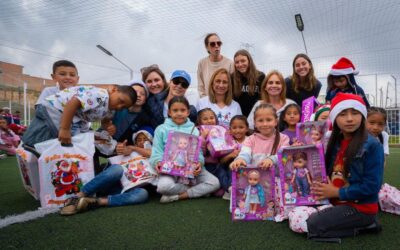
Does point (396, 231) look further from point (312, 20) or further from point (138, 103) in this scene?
point (312, 20)

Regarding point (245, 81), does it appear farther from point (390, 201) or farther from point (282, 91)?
point (390, 201)

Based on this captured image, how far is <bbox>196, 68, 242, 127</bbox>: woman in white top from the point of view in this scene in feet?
12.1

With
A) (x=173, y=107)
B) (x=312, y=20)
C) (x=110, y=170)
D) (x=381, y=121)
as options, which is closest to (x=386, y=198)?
(x=381, y=121)

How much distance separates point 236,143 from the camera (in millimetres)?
3262

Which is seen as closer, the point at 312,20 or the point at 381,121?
the point at 381,121

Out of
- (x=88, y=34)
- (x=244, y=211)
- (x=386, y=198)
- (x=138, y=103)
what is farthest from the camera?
(x=88, y=34)

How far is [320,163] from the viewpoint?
6.95ft

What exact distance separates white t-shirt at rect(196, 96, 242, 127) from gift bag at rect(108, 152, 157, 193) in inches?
45.0

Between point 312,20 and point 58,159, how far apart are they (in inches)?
458

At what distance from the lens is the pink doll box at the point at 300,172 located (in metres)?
2.10

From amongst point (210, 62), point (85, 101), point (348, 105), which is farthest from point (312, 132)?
point (210, 62)

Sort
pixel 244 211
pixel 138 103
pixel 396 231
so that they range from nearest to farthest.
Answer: pixel 396 231
pixel 244 211
pixel 138 103

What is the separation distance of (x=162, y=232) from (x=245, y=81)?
267cm

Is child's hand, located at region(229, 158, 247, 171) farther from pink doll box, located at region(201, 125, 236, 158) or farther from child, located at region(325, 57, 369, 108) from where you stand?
child, located at region(325, 57, 369, 108)
